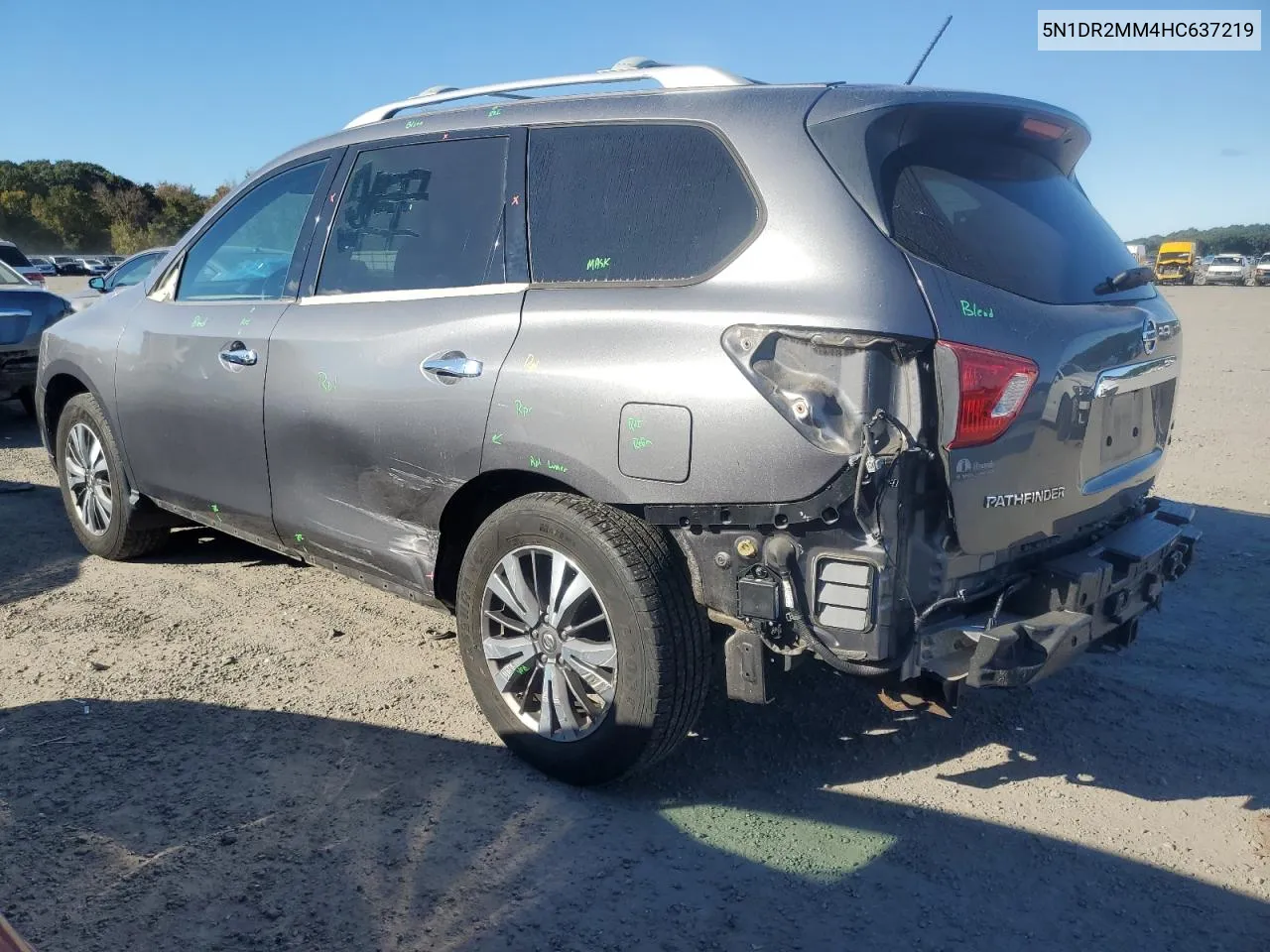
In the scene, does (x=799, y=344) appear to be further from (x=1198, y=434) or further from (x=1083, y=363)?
(x=1198, y=434)

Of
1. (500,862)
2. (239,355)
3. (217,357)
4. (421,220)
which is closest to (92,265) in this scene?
(217,357)

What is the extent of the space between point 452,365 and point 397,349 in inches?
Answer: 11.7

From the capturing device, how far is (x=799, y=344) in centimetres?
273

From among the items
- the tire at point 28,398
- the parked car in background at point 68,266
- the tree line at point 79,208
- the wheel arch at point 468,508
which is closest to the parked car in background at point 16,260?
the tire at point 28,398

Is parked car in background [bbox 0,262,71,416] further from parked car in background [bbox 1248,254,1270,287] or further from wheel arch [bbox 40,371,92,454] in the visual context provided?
parked car in background [bbox 1248,254,1270,287]

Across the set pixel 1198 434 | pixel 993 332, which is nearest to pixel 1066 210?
pixel 993 332

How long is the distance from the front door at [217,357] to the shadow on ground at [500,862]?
1.21 meters

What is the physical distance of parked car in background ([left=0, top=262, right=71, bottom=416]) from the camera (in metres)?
8.88

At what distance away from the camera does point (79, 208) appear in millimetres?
67500

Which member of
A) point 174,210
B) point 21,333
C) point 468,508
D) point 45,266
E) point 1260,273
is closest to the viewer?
point 468,508

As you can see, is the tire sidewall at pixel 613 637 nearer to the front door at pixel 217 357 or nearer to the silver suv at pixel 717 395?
the silver suv at pixel 717 395

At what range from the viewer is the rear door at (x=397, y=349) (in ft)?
11.2

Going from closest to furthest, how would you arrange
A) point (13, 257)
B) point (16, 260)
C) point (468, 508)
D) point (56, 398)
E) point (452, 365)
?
1. point (452, 365)
2. point (468, 508)
3. point (56, 398)
4. point (13, 257)
5. point (16, 260)

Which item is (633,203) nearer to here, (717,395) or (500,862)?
(717,395)
